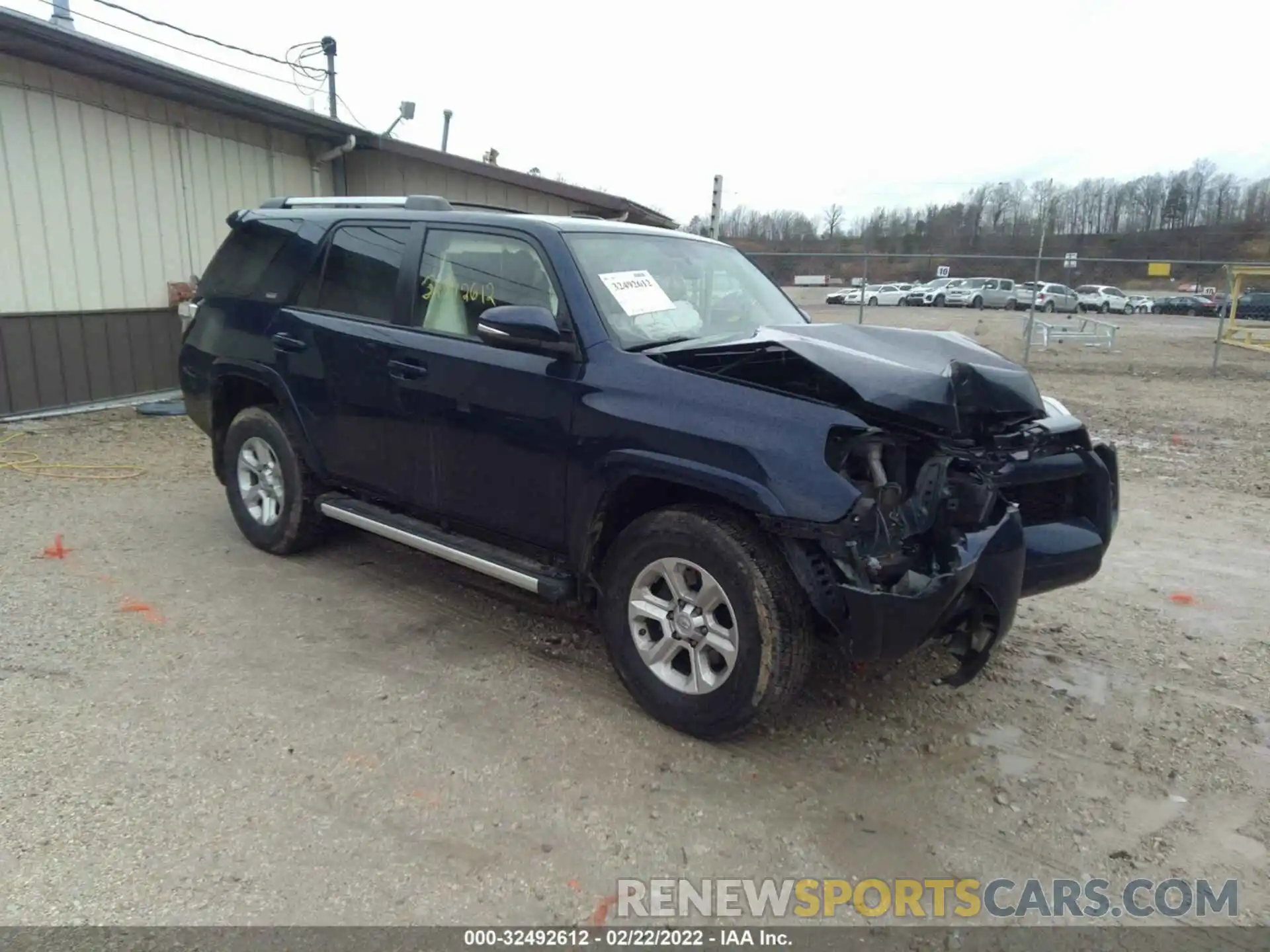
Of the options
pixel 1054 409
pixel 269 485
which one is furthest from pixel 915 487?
pixel 269 485

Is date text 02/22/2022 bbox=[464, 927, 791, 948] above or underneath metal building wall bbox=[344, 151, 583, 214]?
underneath

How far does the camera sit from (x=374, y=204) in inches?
188

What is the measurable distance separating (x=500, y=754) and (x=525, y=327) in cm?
165

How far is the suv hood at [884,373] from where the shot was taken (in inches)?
118

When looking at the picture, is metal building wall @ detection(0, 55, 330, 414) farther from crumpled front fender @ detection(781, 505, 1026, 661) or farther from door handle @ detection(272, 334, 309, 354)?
crumpled front fender @ detection(781, 505, 1026, 661)

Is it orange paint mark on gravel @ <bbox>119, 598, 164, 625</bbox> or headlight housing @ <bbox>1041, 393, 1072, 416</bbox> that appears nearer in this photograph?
headlight housing @ <bbox>1041, 393, 1072, 416</bbox>

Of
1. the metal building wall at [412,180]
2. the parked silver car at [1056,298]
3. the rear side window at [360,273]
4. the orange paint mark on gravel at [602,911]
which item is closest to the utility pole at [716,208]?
the metal building wall at [412,180]

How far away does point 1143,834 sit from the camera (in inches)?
113

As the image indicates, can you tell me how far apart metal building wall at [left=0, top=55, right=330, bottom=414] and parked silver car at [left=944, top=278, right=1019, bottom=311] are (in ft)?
107

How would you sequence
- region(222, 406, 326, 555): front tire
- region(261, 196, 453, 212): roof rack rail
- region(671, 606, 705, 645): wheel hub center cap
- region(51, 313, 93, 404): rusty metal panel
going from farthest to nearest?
region(51, 313, 93, 404): rusty metal panel → region(222, 406, 326, 555): front tire → region(261, 196, 453, 212): roof rack rail → region(671, 606, 705, 645): wheel hub center cap

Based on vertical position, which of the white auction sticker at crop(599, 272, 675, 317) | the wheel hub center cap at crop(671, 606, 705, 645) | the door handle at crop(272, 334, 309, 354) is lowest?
the wheel hub center cap at crop(671, 606, 705, 645)

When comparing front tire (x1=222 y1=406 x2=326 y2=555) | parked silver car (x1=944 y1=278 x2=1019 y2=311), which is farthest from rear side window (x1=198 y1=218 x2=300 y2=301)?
parked silver car (x1=944 y1=278 x2=1019 y2=311)

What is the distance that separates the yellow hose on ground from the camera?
703 cm

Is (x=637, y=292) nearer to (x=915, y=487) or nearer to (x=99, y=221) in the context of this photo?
(x=915, y=487)
